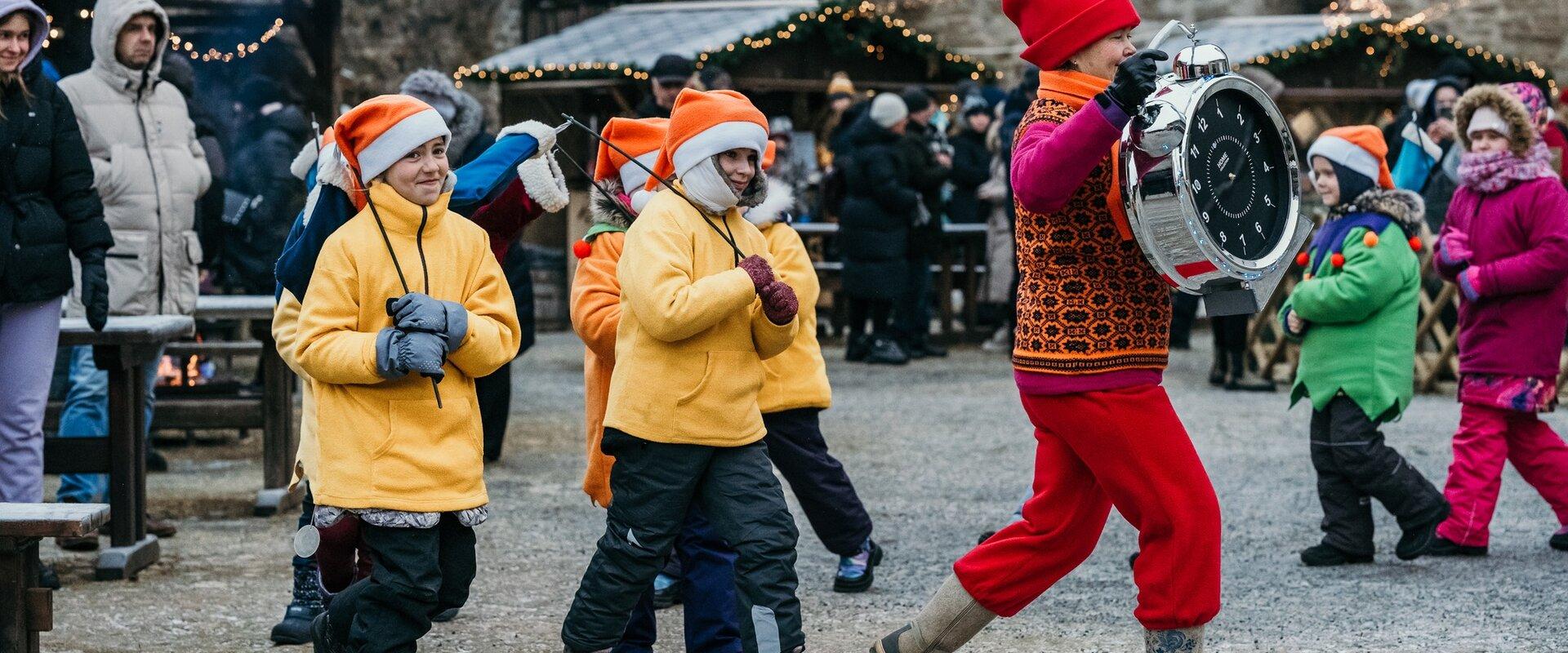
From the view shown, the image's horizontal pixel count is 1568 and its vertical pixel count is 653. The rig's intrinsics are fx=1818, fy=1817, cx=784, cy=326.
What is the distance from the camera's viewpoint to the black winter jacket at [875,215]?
12.2 m

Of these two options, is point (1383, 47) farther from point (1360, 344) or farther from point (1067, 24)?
point (1067, 24)

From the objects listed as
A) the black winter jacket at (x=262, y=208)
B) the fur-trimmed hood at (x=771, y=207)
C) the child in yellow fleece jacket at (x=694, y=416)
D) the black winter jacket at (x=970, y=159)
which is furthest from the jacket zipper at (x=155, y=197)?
the black winter jacket at (x=970, y=159)

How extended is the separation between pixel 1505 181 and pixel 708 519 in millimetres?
3321

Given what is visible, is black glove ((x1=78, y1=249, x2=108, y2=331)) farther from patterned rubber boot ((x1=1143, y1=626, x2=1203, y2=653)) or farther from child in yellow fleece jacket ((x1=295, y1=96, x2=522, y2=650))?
patterned rubber boot ((x1=1143, y1=626, x2=1203, y2=653))

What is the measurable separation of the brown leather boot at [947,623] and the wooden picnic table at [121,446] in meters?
2.80

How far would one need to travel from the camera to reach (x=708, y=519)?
173 inches

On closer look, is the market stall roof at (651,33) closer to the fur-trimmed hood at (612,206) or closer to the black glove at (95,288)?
the black glove at (95,288)

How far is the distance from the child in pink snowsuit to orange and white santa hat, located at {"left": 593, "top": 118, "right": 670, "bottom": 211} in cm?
292

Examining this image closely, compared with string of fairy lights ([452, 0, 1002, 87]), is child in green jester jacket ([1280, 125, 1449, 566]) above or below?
below

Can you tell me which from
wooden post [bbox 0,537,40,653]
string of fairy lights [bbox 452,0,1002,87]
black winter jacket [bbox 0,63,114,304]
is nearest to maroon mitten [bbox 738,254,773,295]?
wooden post [bbox 0,537,40,653]

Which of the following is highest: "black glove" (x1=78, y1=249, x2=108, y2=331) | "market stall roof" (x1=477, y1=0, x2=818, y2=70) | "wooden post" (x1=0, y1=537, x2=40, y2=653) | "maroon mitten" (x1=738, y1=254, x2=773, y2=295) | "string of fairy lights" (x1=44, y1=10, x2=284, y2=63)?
"market stall roof" (x1=477, y1=0, x2=818, y2=70)

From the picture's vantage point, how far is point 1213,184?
3732mm

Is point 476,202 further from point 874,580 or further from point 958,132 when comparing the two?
point 958,132

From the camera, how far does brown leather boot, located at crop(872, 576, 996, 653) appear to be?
4188 millimetres
